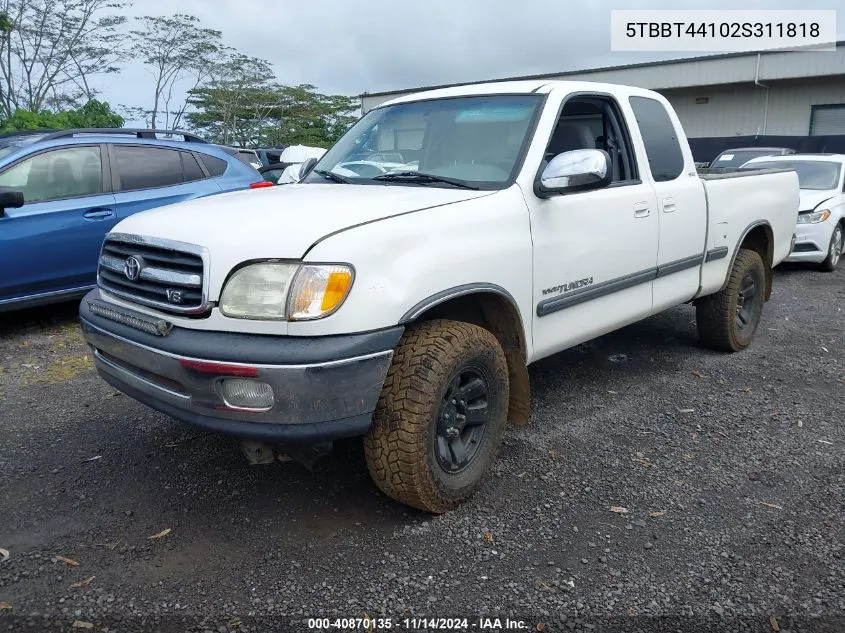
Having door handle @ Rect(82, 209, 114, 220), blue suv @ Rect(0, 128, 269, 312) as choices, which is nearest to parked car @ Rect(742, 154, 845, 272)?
blue suv @ Rect(0, 128, 269, 312)

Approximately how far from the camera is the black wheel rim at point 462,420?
2.99 m

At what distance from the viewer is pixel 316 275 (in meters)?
2.53

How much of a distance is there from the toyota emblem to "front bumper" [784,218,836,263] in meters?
8.53

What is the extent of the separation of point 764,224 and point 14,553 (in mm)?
5320

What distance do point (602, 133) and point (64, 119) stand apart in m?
15.3

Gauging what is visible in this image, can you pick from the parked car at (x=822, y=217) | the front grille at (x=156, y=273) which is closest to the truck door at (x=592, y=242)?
the front grille at (x=156, y=273)

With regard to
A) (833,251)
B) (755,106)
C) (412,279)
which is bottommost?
(833,251)

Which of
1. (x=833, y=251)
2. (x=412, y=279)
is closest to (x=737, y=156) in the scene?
(x=833, y=251)

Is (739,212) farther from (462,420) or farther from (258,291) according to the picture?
(258,291)

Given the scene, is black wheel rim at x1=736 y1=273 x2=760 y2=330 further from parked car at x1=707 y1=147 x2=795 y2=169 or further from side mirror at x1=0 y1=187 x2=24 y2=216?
parked car at x1=707 y1=147 x2=795 y2=169

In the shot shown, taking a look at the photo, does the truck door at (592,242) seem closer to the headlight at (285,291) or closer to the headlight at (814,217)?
the headlight at (285,291)

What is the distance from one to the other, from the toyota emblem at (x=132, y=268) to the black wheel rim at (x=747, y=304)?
14.5 ft

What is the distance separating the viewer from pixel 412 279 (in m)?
2.71

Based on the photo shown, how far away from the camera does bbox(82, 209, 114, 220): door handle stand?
5.84m
